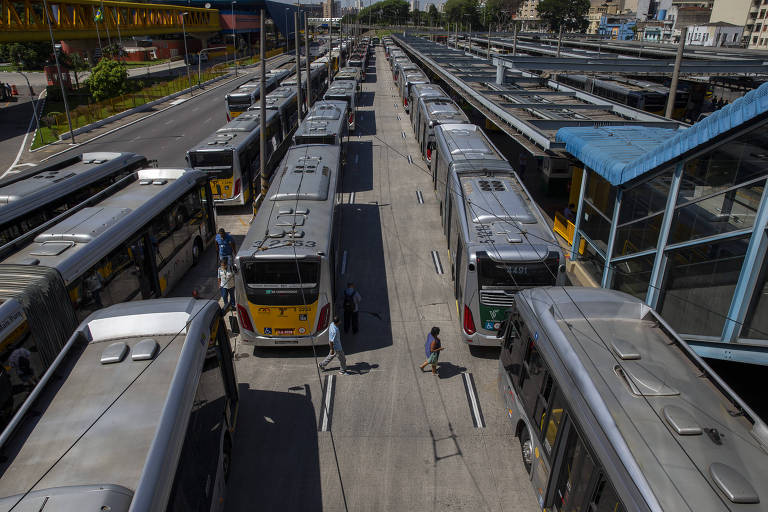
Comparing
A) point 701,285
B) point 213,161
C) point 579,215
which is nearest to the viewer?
point 701,285

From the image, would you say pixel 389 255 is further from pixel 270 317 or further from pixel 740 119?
pixel 740 119

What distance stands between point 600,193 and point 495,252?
5437mm

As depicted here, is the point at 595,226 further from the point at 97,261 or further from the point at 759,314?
the point at 97,261

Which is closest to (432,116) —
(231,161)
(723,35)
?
(231,161)

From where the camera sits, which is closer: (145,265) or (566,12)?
(145,265)

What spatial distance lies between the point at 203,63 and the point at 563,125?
77.5m

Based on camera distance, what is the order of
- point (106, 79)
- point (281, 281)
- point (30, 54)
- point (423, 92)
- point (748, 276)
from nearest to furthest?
1. point (748, 276)
2. point (281, 281)
3. point (423, 92)
4. point (106, 79)
5. point (30, 54)

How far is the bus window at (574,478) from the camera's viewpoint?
615 cm

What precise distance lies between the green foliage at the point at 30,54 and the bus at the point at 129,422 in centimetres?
7710

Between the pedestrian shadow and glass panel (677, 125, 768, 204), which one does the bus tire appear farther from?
glass panel (677, 125, 768, 204)

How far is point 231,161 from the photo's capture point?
19.8 meters

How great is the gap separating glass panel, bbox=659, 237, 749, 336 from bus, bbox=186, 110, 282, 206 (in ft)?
49.2

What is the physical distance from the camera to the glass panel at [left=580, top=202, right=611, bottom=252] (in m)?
14.3

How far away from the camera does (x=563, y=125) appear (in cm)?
1781
